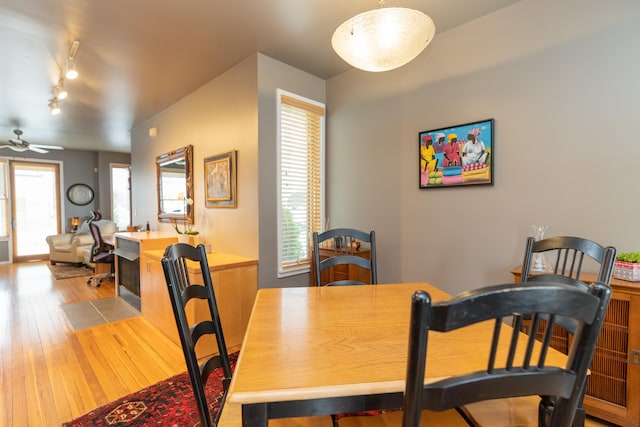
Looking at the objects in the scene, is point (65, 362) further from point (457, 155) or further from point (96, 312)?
point (457, 155)

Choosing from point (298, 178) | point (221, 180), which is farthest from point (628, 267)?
point (221, 180)

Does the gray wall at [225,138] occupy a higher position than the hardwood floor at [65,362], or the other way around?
the gray wall at [225,138]

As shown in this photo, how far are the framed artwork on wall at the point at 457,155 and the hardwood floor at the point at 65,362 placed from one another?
164cm

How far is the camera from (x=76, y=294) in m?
4.37

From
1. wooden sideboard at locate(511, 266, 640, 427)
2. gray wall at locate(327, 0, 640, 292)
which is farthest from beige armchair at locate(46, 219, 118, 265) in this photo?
wooden sideboard at locate(511, 266, 640, 427)

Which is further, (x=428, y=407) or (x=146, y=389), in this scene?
(x=146, y=389)

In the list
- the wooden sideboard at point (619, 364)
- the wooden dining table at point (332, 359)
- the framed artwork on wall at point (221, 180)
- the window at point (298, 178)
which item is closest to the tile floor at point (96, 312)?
the framed artwork on wall at point (221, 180)

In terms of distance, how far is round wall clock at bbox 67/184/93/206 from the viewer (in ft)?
24.2

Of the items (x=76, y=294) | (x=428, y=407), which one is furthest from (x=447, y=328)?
(x=76, y=294)

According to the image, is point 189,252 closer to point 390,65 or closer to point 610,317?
point 390,65

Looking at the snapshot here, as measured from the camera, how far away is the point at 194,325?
118 centimetres

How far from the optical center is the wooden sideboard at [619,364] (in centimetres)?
153

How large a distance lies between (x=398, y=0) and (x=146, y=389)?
319 cm

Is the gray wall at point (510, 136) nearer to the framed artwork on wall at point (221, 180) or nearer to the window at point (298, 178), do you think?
the window at point (298, 178)
